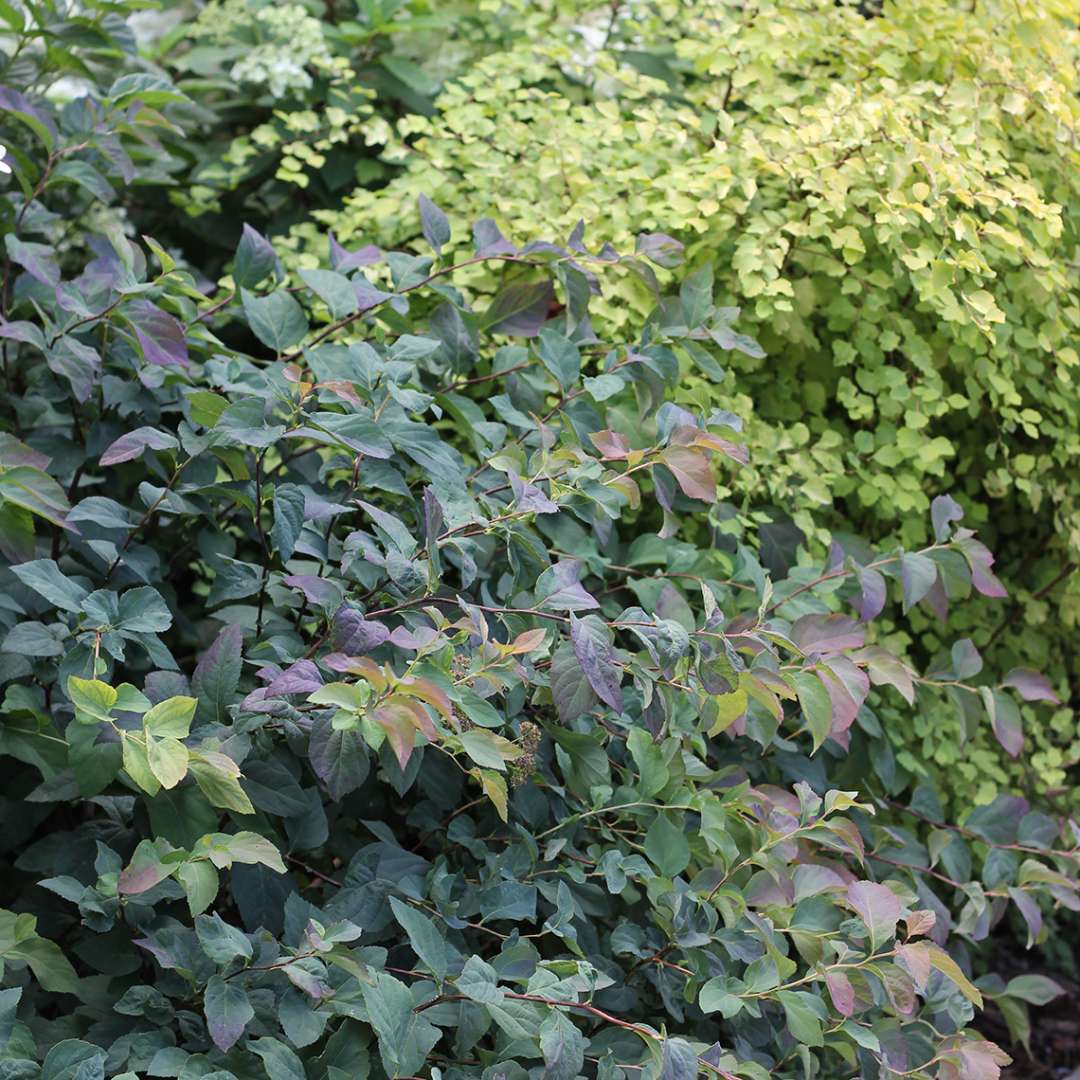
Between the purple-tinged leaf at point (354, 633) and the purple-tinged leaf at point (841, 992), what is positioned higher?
the purple-tinged leaf at point (354, 633)

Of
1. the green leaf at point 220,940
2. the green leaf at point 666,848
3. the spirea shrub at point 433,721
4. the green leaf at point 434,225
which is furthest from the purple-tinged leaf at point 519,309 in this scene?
the green leaf at point 220,940

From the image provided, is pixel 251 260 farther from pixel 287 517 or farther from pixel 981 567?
pixel 981 567

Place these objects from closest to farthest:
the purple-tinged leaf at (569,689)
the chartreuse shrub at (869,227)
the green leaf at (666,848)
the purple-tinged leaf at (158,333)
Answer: the purple-tinged leaf at (569,689) < the green leaf at (666,848) < the purple-tinged leaf at (158,333) < the chartreuse shrub at (869,227)

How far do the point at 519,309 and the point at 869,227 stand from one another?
0.71 metres

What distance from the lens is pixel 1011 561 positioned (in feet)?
9.12

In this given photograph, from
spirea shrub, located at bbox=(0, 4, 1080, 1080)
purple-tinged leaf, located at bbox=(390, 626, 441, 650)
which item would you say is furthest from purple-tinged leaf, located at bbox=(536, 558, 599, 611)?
purple-tinged leaf, located at bbox=(390, 626, 441, 650)

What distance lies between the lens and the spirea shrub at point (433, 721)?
1.35 meters

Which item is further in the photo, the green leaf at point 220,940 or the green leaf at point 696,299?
the green leaf at point 696,299

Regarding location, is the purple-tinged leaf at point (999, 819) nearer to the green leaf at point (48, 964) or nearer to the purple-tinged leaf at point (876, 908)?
the purple-tinged leaf at point (876, 908)

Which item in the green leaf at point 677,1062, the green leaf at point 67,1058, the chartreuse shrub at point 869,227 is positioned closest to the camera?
the green leaf at point 67,1058

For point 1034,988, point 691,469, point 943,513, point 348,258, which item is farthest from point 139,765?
point 1034,988

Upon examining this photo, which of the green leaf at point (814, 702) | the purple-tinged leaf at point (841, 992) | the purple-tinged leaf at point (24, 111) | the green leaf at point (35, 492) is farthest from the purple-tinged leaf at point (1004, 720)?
the purple-tinged leaf at point (24, 111)

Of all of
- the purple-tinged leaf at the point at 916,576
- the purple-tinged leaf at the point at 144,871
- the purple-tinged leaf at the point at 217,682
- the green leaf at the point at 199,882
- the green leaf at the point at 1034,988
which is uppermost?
the purple-tinged leaf at the point at 916,576

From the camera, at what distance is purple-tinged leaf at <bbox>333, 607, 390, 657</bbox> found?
4.57 ft
